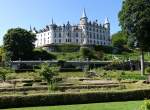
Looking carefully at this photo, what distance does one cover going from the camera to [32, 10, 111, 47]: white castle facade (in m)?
144

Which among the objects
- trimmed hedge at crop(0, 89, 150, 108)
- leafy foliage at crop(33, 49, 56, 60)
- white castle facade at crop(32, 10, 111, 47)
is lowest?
trimmed hedge at crop(0, 89, 150, 108)

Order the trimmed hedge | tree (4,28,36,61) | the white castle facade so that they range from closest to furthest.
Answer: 1. the trimmed hedge
2. tree (4,28,36,61)
3. the white castle facade

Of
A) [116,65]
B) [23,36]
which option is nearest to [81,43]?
[23,36]

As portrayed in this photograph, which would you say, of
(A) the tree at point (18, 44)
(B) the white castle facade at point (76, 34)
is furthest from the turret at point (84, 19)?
(A) the tree at point (18, 44)

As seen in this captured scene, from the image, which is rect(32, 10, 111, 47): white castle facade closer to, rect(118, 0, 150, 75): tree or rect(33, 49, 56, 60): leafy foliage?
rect(33, 49, 56, 60): leafy foliage

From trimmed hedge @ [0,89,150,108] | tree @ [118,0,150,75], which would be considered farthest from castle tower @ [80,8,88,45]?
trimmed hedge @ [0,89,150,108]

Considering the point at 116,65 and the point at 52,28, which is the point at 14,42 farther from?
the point at 52,28

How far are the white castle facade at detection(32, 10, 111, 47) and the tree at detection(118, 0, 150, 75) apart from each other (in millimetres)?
87844

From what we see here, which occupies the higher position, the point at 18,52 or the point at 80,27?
the point at 80,27

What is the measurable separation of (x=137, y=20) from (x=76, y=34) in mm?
96495

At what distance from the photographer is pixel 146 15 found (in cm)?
5041

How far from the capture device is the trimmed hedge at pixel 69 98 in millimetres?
21734

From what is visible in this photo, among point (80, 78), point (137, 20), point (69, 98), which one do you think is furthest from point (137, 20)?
point (69, 98)

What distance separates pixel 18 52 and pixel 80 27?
5429 cm
